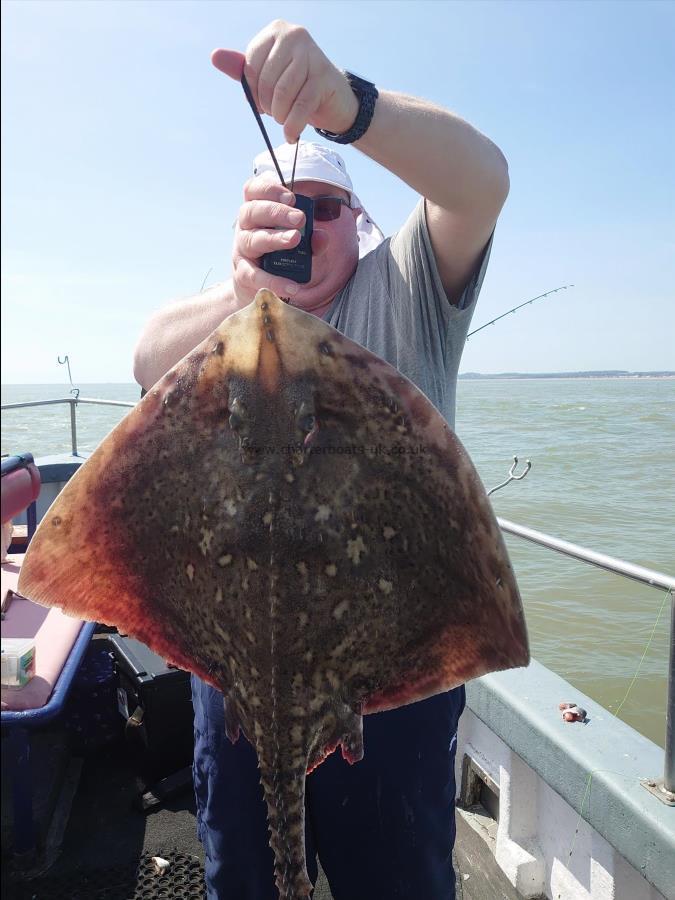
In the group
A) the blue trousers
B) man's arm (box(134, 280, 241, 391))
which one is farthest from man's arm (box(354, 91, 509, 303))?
the blue trousers

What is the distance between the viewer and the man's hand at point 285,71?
1.61 m

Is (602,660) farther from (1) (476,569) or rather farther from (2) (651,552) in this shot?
(1) (476,569)

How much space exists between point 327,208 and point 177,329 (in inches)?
27.7

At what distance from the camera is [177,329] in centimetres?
243

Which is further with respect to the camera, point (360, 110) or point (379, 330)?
point (379, 330)

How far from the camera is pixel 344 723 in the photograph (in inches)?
64.2

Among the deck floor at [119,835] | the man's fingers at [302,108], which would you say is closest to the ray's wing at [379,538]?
the man's fingers at [302,108]

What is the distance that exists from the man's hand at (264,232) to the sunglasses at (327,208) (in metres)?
0.43

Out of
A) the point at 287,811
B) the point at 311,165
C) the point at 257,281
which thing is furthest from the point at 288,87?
the point at 287,811

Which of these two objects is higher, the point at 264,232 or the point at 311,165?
the point at 311,165

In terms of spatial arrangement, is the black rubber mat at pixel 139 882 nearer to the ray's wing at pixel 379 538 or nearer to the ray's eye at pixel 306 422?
the ray's wing at pixel 379 538

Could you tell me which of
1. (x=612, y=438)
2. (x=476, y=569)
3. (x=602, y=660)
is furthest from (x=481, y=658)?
(x=612, y=438)

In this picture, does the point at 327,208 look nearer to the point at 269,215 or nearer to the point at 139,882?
the point at 269,215

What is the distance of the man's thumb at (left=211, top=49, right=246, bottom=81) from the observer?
1626 mm
